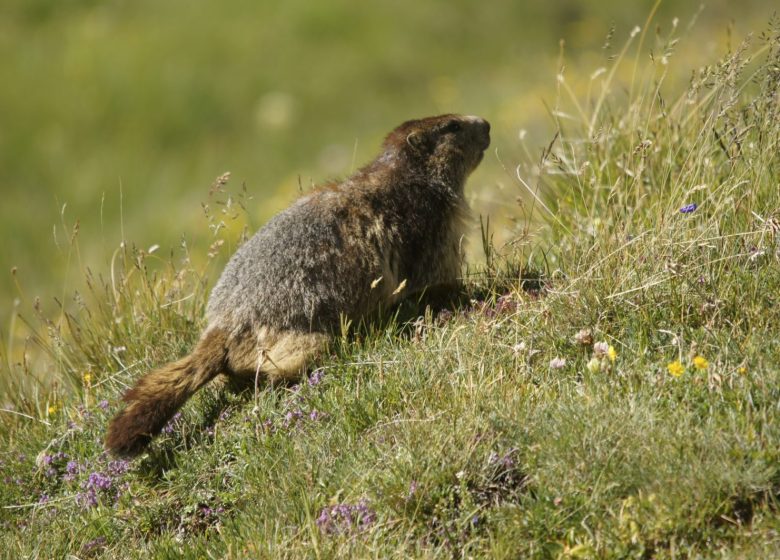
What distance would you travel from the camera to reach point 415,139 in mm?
5832

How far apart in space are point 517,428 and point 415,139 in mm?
2496

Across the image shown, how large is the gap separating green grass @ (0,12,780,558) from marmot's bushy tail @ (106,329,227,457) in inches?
8.1

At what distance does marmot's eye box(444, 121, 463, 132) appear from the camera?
5.98 meters

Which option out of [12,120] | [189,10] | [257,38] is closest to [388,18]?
[257,38]

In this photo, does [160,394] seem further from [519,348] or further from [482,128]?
[482,128]

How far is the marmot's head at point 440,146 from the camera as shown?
5809 millimetres

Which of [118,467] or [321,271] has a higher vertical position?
[321,271]

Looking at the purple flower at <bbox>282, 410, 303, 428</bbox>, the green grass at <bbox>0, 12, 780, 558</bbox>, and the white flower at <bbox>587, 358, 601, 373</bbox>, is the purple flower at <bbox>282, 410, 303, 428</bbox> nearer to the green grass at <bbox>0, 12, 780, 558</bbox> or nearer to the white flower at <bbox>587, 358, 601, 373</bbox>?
the green grass at <bbox>0, 12, 780, 558</bbox>

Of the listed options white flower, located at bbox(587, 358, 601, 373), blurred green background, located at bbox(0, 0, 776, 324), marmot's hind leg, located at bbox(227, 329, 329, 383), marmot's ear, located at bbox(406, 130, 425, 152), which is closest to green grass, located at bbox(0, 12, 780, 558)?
white flower, located at bbox(587, 358, 601, 373)

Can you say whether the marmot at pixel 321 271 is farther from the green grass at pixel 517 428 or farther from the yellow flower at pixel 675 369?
the yellow flower at pixel 675 369

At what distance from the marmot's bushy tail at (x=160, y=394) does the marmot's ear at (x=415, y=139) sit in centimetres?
175

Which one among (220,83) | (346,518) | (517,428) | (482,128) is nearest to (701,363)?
(517,428)

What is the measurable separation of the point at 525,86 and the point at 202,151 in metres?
5.76

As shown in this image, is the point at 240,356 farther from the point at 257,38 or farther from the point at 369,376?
the point at 257,38
